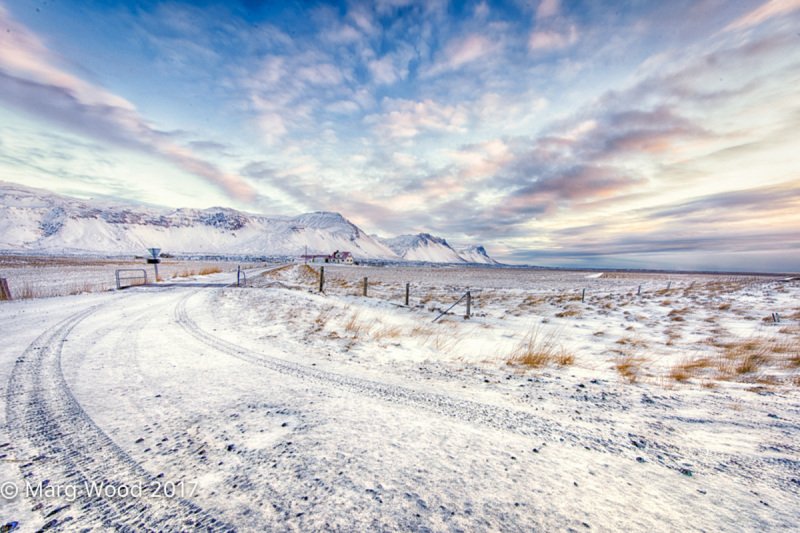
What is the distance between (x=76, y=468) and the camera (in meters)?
2.37

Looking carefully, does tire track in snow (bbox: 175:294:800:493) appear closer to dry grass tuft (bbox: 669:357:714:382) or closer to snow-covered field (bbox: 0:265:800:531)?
snow-covered field (bbox: 0:265:800:531)

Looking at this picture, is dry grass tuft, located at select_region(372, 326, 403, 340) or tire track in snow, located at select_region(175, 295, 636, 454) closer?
tire track in snow, located at select_region(175, 295, 636, 454)

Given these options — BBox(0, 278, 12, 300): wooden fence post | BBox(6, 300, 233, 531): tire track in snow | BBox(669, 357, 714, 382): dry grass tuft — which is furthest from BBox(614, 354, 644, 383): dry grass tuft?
BBox(0, 278, 12, 300): wooden fence post

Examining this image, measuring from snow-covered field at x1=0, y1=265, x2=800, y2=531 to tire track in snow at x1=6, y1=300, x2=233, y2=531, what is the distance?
0.01 metres

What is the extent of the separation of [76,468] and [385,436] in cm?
242

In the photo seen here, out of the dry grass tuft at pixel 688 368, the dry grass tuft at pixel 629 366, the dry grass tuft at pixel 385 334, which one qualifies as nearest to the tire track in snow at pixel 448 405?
the dry grass tuft at pixel 629 366

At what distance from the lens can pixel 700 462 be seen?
2.74 m

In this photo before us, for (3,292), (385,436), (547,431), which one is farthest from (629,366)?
(3,292)

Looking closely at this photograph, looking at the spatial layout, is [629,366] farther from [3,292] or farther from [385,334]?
[3,292]

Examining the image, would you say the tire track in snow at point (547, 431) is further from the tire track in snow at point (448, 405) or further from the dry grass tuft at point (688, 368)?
the dry grass tuft at point (688, 368)

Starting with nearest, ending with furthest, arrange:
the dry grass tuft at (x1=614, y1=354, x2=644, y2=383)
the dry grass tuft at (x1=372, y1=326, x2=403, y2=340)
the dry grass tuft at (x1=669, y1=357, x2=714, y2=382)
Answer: the dry grass tuft at (x1=669, y1=357, x2=714, y2=382)
the dry grass tuft at (x1=614, y1=354, x2=644, y2=383)
the dry grass tuft at (x1=372, y1=326, x2=403, y2=340)

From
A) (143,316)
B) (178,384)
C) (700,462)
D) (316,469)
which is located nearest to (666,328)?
(700,462)

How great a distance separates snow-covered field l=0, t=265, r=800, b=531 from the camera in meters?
2.04

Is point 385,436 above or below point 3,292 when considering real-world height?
below
